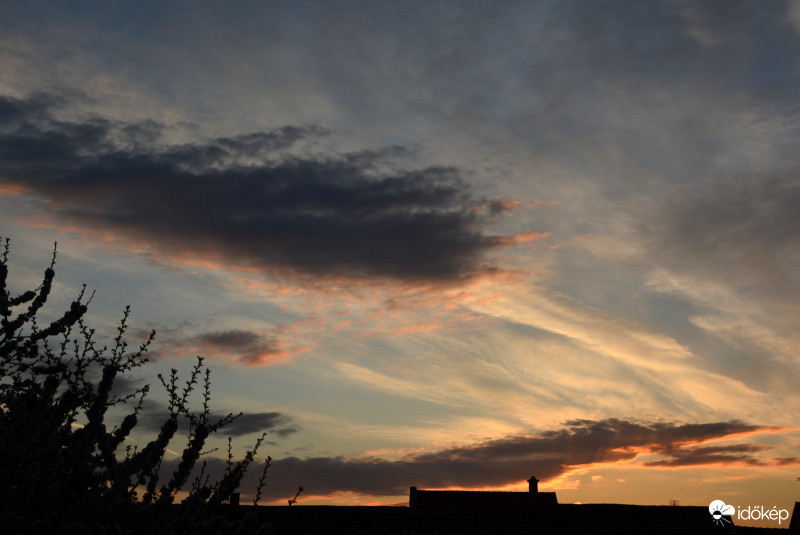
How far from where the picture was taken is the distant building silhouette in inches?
1609

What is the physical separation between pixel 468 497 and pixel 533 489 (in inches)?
237

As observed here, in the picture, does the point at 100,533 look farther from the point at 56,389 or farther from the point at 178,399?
the point at 56,389

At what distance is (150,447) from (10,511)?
68.9 inches

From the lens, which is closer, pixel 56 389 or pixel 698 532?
pixel 56 389

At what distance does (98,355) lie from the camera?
9.88 meters

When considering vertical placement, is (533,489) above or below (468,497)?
above

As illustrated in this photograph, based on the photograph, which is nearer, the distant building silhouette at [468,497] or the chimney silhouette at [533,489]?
the distant building silhouette at [468,497]

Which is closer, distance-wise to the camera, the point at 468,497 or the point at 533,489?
the point at 468,497

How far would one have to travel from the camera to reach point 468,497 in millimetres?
41781

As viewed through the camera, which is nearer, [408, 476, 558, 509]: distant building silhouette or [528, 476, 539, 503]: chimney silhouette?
[408, 476, 558, 509]: distant building silhouette

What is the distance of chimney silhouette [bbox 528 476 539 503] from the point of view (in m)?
45.2

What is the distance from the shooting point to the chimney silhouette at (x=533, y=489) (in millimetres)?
45219

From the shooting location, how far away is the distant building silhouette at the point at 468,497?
40875mm

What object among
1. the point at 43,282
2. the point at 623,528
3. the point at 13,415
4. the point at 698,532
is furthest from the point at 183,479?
the point at 698,532
